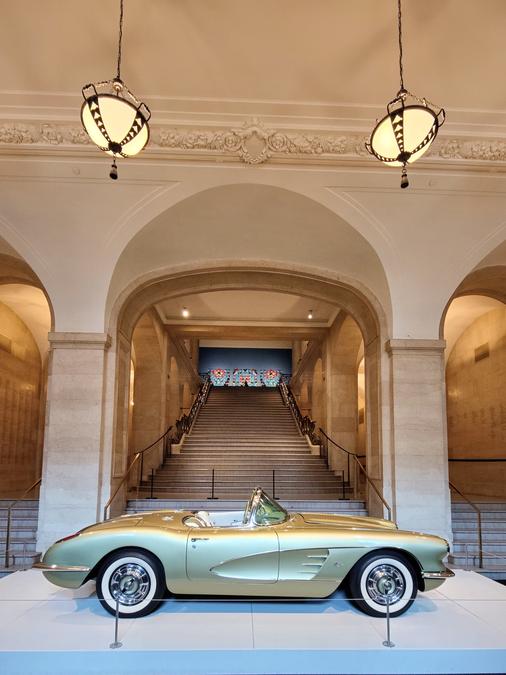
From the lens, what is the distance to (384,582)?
4.88 metres

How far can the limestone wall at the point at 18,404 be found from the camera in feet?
51.2

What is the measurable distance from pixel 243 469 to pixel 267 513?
32.2 ft

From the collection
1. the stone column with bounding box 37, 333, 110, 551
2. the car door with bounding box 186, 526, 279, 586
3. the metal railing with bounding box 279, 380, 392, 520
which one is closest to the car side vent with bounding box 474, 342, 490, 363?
the metal railing with bounding box 279, 380, 392, 520

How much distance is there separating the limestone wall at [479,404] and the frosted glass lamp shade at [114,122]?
1193 cm

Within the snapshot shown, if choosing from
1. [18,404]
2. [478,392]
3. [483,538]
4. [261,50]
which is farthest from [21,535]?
[478,392]

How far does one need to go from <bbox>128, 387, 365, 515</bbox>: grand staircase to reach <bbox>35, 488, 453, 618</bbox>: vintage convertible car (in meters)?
5.93

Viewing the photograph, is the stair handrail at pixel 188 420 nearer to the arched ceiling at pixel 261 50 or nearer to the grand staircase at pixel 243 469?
the grand staircase at pixel 243 469

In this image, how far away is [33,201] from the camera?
881 centimetres

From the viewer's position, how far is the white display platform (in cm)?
389

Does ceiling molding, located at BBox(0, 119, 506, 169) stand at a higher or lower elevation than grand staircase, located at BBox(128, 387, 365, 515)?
higher

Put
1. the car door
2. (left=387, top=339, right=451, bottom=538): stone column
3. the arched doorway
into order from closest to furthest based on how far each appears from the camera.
Result: the car door
(left=387, top=339, right=451, bottom=538): stone column
the arched doorway

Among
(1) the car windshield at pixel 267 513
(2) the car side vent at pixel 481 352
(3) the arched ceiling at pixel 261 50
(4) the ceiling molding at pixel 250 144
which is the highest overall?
(3) the arched ceiling at pixel 261 50

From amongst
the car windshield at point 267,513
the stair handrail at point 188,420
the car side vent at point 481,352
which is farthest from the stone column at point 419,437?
the stair handrail at point 188,420

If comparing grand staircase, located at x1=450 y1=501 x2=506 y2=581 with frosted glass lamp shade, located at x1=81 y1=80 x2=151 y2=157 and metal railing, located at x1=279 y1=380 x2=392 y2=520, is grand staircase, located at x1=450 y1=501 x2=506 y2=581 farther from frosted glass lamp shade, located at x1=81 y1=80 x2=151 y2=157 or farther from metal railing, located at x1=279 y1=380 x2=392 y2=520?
frosted glass lamp shade, located at x1=81 y1=80 x2=151 y2=157
